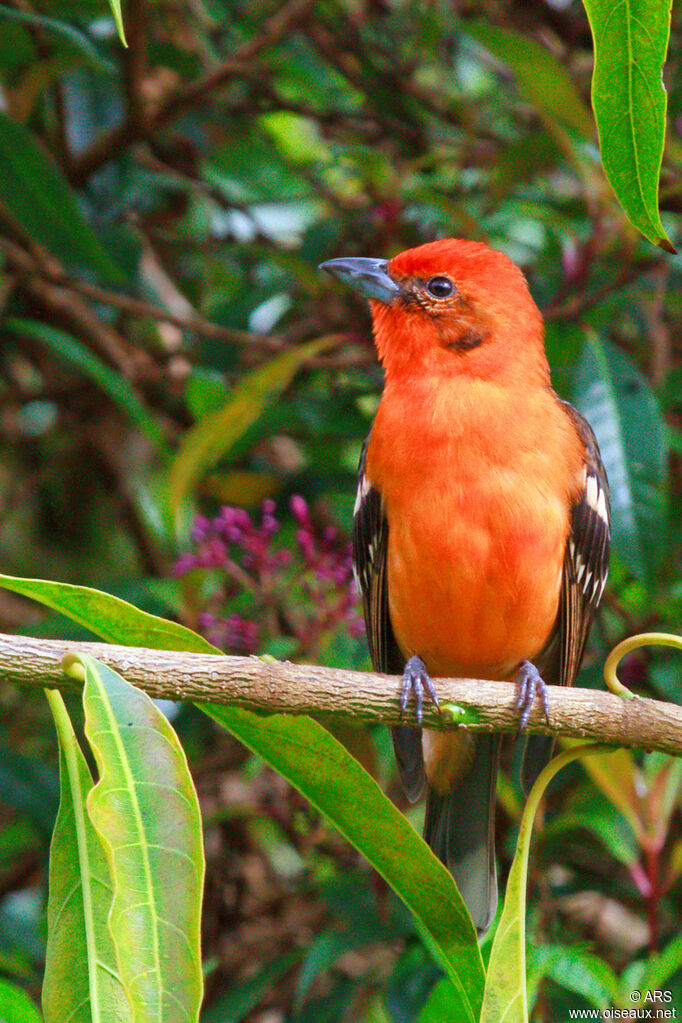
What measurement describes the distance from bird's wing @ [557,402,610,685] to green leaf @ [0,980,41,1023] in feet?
6.36

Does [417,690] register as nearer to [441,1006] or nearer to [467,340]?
[441,1006]

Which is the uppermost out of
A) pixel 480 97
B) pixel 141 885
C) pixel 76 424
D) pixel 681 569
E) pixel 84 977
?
pixel 480 97

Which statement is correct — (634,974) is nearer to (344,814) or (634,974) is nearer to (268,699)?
(344,814)

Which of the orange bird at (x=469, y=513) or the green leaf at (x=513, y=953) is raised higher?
the orange bird at (x=469, y=513)

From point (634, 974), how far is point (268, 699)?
1.72 meters

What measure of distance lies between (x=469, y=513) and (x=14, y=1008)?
172 cm

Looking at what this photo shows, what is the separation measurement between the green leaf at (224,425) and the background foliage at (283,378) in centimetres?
1

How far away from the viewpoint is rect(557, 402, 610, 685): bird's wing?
11.2 feet

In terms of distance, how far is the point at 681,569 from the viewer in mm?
4383


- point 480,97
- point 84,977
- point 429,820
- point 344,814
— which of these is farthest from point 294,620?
point 480,97

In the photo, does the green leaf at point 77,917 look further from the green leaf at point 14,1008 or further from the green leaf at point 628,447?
the green leaf at point 628,447

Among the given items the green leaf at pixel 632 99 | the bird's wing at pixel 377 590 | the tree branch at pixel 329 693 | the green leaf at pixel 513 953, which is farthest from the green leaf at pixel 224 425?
the green leaf at pixel 632 99

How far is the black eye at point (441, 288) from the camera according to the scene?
11.7 ft

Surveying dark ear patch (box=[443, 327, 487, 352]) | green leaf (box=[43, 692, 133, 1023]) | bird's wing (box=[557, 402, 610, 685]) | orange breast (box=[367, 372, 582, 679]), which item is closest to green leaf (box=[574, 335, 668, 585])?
bird's wing (box=[557, 402, 610, 685])
